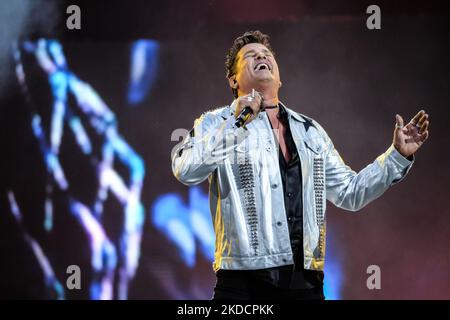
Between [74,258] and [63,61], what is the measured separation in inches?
56.2

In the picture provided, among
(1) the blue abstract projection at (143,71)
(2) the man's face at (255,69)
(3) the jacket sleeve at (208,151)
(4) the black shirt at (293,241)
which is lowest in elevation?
(4) the black shirt at (293,241)

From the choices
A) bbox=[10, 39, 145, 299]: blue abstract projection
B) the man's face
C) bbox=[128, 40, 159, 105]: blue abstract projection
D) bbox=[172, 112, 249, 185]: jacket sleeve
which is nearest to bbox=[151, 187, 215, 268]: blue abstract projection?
bbox=[10, 39, 145, 299]: blue abstract projection

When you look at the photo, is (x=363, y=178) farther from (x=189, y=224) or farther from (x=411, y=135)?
(x=189, y=224)

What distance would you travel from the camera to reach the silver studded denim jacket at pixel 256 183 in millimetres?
2326

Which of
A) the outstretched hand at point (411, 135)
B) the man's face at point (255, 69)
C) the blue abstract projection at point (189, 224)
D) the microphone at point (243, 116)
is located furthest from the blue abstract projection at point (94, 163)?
the outstretched hand at point (411, 135)

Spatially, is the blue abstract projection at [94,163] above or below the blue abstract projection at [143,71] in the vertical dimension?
below

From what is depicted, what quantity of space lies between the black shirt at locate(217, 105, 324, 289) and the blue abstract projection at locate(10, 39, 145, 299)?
2.14 m

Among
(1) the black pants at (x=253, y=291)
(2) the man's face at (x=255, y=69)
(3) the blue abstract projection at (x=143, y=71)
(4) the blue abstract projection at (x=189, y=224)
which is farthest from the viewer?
(3) the blue abstract projection at (x=143, y=71)

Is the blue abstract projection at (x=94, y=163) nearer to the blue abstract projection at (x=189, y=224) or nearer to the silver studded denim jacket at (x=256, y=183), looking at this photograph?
the blue abstract projection at (x=189, y=224)

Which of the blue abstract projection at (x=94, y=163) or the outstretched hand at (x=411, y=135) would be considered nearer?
the outstretched hand at (x=411, y=135)

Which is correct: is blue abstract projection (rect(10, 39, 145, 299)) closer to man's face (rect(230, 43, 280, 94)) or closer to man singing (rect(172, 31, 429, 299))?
man's face (rect(230, 43, 280, 94))

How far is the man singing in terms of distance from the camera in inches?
91.1

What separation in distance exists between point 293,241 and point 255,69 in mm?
777
